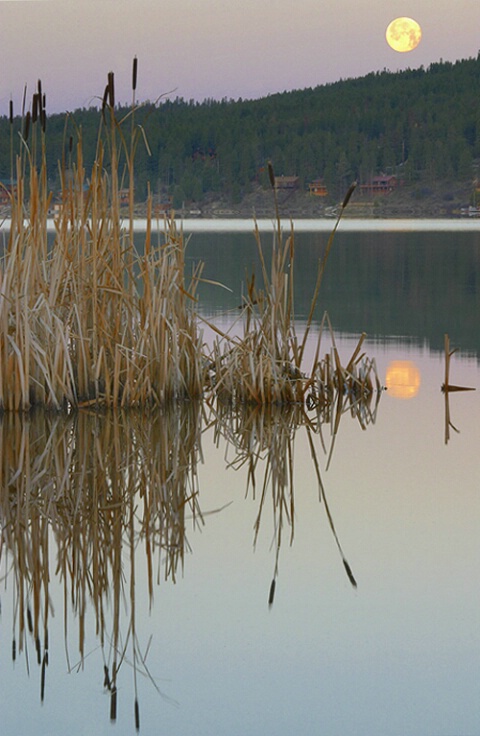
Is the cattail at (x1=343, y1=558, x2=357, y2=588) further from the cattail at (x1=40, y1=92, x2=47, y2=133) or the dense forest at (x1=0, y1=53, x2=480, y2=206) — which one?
the dense forest at (x1=0, y1=53, x2=480, y2=206)

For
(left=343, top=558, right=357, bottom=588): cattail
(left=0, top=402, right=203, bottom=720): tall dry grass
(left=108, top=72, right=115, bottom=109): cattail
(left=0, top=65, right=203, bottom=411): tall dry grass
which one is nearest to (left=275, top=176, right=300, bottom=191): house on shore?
(left=0, top=65, right=203, bottom=411): tall dry grass

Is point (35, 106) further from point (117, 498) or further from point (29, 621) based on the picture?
point (29, 621)

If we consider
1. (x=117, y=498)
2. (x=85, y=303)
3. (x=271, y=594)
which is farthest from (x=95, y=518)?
(x=85, y=303)

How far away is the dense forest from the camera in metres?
78.5

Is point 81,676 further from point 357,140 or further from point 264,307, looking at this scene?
point 357,140

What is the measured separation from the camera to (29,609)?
287 cm

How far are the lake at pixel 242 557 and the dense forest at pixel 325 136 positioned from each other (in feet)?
230

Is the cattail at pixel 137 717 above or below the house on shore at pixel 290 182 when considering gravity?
below

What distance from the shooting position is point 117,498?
12.9 ft

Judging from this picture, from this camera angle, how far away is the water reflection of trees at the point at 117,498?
9.21 feet

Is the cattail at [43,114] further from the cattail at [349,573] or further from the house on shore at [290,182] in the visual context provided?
the house on shore at [290,182]

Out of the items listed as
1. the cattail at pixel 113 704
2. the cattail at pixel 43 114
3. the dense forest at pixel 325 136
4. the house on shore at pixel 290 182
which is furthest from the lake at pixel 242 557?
the house on shore at pixel 290 182

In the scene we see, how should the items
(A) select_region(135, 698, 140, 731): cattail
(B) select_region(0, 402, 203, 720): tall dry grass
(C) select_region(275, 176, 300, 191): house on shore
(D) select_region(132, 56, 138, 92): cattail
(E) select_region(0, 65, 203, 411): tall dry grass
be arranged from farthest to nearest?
(C) select_region(275, 176, 300, 191): house on shore → (E) select_region(0, 65, 203, 411): tall dry grass → (D) select_region(132, 56, 138, 92): cattail → (B) select_region(0, 402, 203, 720): tall dry grass → (A) select_region(135, 698, 140, 731): cattail

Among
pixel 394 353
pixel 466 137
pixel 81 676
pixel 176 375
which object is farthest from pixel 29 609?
pixel 466 137
